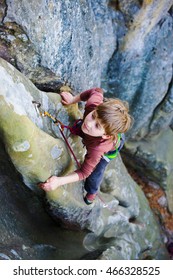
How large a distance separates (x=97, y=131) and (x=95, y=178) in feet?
4.20

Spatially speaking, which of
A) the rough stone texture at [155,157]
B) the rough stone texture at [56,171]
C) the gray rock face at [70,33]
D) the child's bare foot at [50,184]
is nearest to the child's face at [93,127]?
the rough stone texture at [56,171]

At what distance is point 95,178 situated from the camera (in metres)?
4.85

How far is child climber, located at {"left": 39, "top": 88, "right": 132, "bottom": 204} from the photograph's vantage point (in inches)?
142

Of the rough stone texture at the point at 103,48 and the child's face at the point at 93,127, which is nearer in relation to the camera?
the child's face at the point at 93,127

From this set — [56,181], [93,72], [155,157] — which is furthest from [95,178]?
[155,157]

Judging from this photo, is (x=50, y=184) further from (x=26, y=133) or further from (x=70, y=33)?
(x=70, y=33)

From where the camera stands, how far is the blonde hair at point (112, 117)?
3.59m

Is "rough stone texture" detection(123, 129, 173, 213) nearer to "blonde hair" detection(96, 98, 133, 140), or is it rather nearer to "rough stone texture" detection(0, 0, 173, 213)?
"rough stone texture" detection(0, 0, 173, 213)

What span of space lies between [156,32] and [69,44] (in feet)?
8.74

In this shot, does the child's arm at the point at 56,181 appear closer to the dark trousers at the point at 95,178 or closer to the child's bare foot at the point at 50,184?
the child's bare foot at the point at 50,184

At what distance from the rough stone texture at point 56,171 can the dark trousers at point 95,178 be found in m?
0.14
